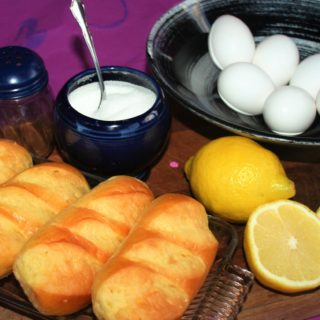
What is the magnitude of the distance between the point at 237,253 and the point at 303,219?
0.11 meters

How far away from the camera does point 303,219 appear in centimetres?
74

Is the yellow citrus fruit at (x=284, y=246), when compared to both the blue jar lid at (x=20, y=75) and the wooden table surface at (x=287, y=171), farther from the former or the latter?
the blue jar lid at (x=20, y=75)

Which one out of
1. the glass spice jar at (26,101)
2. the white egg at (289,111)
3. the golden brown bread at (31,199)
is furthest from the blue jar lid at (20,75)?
the white egg at (289,111)

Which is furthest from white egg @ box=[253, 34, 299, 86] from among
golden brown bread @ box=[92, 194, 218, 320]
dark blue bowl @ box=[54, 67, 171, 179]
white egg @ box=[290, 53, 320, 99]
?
golden brown bread @ box=[92, 194, 218, 320]

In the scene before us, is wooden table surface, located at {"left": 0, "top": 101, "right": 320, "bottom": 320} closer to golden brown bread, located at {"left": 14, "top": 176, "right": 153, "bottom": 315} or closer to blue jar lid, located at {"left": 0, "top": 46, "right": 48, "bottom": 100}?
golden brown bread, located at {"left": 14, "top": 176, "right": 153, "bottom": 315}

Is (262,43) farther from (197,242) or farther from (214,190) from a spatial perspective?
(197,242)

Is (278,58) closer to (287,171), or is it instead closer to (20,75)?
(287,171)

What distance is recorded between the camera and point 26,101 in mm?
828

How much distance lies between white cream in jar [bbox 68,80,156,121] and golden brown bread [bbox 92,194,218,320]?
177 mm

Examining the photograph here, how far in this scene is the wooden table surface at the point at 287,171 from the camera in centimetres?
71

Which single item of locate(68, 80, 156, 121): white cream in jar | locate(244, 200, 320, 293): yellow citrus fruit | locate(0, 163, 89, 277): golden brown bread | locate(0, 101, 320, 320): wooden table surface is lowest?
locate(0, 101, 320, 320): wooden table surface

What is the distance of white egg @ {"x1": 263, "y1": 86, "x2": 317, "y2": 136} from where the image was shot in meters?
0.86

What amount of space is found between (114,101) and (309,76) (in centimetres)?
36

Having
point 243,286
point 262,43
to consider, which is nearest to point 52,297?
point 243,286
